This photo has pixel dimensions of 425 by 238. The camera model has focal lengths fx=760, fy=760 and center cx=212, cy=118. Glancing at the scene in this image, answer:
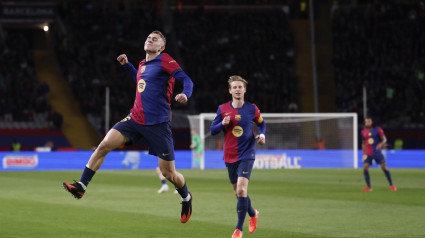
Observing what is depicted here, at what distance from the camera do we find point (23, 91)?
37281 mm

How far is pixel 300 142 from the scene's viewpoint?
3362 cm

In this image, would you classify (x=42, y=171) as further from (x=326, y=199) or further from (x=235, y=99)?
(x=235, y=99)

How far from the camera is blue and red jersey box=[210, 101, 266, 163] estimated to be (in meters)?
10.8

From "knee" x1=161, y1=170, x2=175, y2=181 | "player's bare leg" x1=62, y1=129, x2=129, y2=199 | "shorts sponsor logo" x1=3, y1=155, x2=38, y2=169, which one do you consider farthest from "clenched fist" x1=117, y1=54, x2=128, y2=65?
"shorts sponsor logo" x1=3, y1=155, x2=38, y2=169

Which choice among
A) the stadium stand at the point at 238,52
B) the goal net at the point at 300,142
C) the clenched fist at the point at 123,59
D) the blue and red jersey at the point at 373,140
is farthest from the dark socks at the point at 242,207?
the stadium stand at the point at 238,52

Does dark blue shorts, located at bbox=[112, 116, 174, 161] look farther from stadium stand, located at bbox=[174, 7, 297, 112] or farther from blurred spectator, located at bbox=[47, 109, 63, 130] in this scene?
stadium stand, located at bbox=[174, 7, 297, 112]

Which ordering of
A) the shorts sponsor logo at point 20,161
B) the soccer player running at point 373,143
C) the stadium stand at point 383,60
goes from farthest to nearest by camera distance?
the stadium stand at point 383,60
the shorts sponsor logo at point 20,161
the soccer player running at point 373,143

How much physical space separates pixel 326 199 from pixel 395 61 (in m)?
26.5

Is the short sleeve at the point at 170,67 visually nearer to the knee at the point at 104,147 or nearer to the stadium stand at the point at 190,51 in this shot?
the knee at the point at 104,147

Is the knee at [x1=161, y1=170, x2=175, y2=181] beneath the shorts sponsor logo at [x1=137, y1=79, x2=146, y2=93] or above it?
beneath

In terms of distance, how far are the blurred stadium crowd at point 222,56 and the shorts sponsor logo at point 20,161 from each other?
4.65m

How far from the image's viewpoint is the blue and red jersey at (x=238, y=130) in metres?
10.8

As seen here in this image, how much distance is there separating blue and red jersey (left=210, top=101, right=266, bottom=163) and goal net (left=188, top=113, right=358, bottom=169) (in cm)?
2155

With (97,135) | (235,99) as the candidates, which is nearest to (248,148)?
(235,99)
